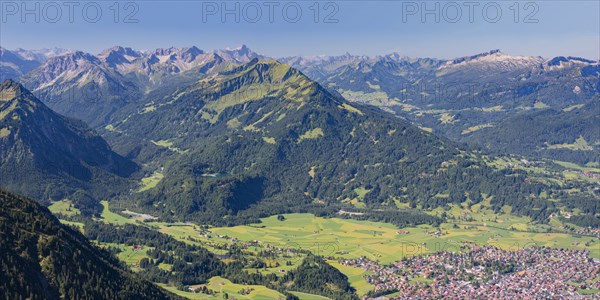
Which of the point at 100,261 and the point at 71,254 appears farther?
the point at 100,261

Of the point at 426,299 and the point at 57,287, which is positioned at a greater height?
the point at 57,287

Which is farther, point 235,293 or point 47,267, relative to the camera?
point 235,293

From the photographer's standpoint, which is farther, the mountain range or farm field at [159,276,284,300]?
farm field at [159,276,284,300]

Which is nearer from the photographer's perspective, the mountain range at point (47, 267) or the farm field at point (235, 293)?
the mountain range at point (47, 267)

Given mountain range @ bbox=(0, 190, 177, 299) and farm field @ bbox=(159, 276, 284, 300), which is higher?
mountain range @ bbox=(0, 190, 177, 299)

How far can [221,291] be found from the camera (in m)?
194

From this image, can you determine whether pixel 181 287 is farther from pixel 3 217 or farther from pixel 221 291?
pixel 3 217

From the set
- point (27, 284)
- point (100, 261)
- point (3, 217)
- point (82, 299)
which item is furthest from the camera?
point (100, 261)

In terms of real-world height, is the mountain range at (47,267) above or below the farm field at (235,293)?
above

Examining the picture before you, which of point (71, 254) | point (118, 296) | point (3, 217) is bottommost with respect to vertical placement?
point (118, 296)

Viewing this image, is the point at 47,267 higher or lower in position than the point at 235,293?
higher

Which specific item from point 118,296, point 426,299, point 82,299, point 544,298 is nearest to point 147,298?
point 118,296

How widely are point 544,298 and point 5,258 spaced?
557 feet

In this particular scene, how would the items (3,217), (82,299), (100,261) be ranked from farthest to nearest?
(100,261) → (3,217) → (82,299)
